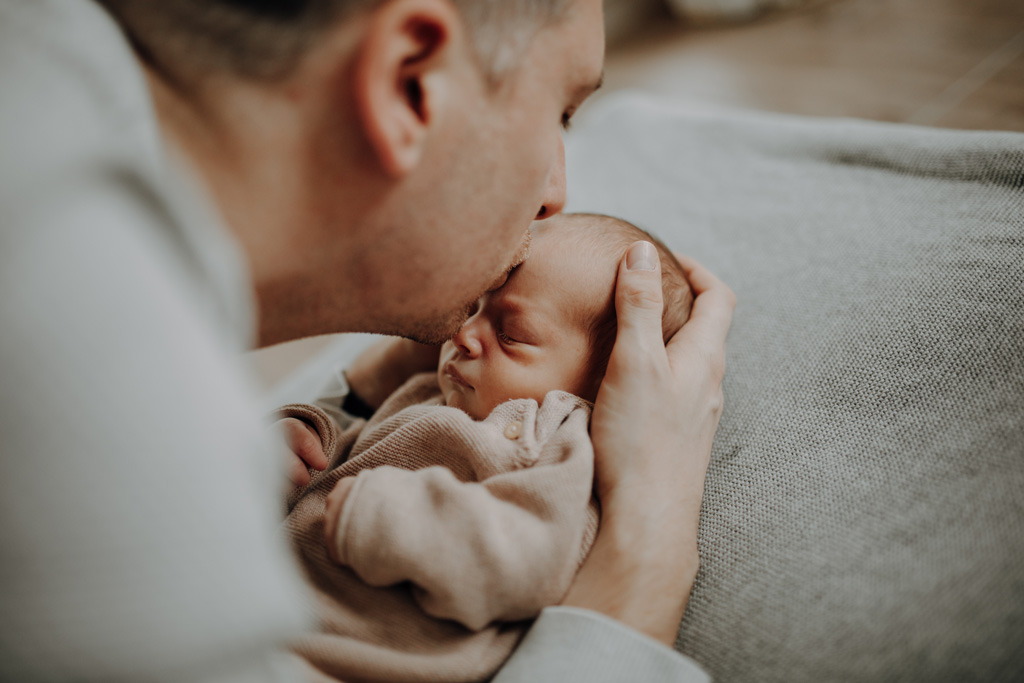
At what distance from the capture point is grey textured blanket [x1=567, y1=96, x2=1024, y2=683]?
2.27 feet

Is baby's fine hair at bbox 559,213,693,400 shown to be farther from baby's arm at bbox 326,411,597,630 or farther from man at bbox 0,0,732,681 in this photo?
baby's arm at bbox 326,411,597,630

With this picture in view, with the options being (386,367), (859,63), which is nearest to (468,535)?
(386,367)

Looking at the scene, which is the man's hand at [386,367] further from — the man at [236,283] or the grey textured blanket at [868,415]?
the grey textured blanket at [868,415]

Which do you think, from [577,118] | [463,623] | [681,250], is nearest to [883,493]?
[463,623]

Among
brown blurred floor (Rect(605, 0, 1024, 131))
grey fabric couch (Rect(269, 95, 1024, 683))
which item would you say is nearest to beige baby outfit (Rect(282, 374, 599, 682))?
grey fabric couch (Rect(269, 95, 1024, 683))

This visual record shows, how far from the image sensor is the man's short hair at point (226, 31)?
591mm

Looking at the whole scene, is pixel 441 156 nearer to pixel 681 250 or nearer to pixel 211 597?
pixel 211 597

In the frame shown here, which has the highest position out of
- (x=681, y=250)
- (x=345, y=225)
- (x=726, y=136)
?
(x=345, y=225)

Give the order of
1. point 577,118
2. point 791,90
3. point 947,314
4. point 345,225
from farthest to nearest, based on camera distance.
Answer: point 577,118
point 791,90
point 947,314
point 345,225

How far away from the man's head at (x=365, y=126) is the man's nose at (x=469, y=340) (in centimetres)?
18

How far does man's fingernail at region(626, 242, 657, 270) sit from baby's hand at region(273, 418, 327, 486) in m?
0.59

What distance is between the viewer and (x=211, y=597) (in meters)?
0.47

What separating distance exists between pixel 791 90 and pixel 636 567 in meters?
2.68

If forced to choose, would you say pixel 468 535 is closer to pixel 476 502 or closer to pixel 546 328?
pixel 476 502
